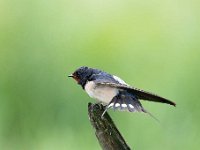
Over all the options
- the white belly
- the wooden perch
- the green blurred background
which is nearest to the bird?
the white belly

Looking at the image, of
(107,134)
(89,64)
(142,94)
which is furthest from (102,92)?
(89,64)

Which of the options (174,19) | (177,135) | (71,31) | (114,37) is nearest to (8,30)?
(71,31)

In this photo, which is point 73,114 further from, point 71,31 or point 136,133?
point 71,31

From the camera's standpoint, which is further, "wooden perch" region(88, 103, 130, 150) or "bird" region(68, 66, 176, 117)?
"bird" region(68, 66, 176, 117)

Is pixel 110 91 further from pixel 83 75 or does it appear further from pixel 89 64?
pixel 89 64

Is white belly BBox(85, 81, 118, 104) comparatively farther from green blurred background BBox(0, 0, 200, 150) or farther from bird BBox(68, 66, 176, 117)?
green blurred background BBox(0, 0, 200, 150)

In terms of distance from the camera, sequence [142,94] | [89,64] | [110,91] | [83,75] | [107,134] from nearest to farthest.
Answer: [107,134] < [142,94] < [110,91] < [83,75] < [89,64]
